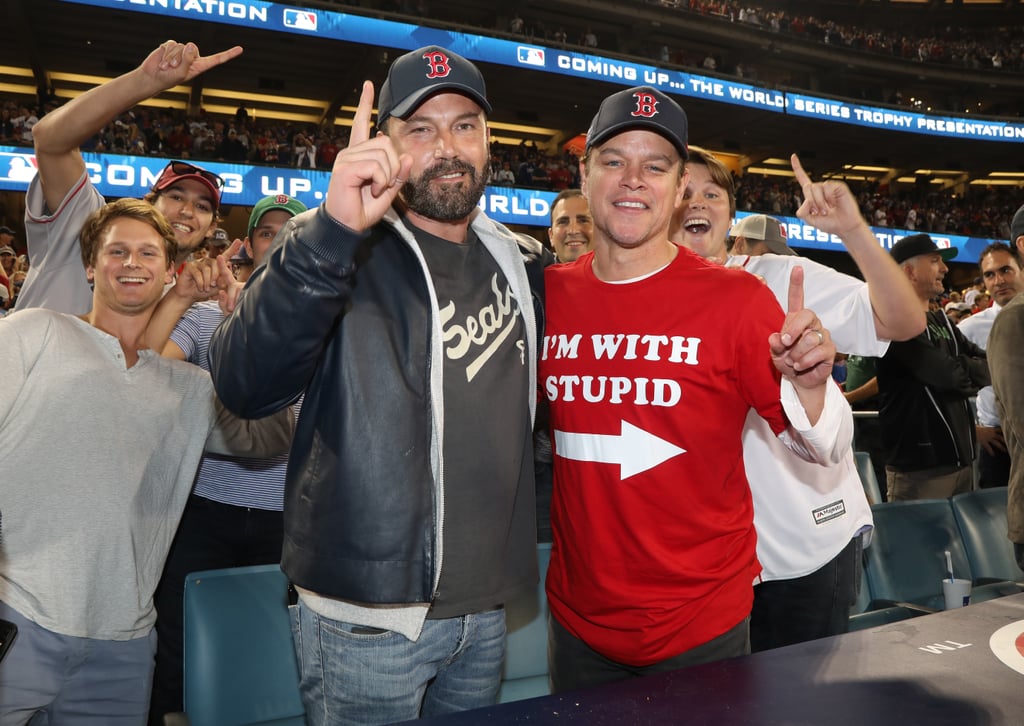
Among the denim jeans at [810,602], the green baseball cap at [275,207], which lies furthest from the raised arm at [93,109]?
the denim jeans at [810,602]

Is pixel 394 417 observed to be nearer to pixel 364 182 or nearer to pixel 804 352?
pixel 364 182

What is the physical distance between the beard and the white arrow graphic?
0.52m

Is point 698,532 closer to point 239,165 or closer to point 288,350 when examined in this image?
point 288,350

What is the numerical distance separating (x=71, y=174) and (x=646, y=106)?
163 centimetres

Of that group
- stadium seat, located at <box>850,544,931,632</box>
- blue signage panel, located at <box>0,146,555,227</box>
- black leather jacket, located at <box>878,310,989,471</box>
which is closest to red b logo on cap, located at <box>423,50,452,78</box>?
stadium seat, located at <box>850,544,931,632</box>

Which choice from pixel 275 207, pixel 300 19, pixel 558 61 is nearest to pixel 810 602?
pixel 275 207

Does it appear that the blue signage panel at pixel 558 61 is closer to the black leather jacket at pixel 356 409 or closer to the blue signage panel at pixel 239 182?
the blue signage panel at pixel 239 182

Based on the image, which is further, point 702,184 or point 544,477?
point 544,477

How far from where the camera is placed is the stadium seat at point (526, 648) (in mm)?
2088

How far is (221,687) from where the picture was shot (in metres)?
1.75

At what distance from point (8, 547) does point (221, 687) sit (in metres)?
0.56

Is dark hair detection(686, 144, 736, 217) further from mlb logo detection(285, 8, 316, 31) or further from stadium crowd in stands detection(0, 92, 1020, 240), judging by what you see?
mlb logo detection(285, 8, 316, 31)

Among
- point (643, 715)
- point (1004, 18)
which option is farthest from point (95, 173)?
point (1004, 18)

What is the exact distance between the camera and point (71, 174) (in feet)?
7.07
